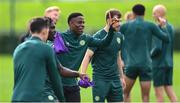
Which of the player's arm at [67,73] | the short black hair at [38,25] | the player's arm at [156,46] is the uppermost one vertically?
the short black hair at [38,25]

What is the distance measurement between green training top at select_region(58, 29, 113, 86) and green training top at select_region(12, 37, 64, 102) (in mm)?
2614

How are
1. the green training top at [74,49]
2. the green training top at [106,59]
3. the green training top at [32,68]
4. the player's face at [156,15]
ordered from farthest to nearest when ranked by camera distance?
1. the player's face at [156,15]
2. the green training top at [106,59]
3. the green training top at [74,49]
4. the green training top at [32,68]

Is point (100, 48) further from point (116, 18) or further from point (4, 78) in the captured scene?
point (4, 78)

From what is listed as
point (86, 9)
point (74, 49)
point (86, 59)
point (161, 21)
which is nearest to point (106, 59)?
point (86, 59)

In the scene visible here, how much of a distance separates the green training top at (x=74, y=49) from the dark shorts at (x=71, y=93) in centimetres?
7

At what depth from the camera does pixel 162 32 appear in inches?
647

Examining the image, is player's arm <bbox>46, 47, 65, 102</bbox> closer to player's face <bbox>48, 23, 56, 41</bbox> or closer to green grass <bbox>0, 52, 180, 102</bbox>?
player's face <bbox>48, 23, 56, 41</bbox>

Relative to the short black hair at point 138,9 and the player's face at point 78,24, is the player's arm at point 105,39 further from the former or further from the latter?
the short black hair at point 138,9

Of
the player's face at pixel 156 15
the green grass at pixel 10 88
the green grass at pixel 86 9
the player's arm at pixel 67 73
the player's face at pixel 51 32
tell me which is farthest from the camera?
the green grass at pixel 86 9

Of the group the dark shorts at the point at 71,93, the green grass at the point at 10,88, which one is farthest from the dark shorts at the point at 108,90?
the green grass at the point at 10,88

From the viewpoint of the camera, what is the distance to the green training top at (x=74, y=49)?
13273 millimetres

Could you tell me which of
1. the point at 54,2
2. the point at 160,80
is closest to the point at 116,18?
the point at 160,80

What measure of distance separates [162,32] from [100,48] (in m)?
2.66

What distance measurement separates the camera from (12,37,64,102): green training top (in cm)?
1044
